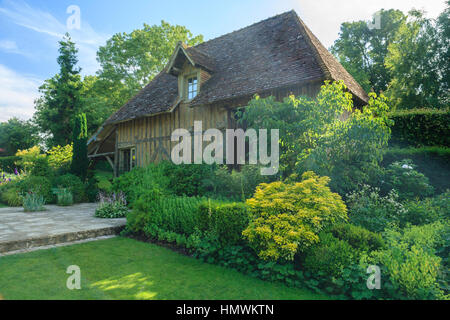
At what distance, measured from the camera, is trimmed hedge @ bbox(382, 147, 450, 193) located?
8.40 metres

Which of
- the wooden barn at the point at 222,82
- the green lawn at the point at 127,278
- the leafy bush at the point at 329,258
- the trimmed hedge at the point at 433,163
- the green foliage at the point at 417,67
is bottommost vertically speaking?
the green lawn at the point at 127,278

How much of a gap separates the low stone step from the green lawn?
19.9 inches

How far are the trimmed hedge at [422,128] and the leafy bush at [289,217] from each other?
924 cm

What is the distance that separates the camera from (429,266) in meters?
3.40

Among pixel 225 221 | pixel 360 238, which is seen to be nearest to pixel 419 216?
pixel 360 238

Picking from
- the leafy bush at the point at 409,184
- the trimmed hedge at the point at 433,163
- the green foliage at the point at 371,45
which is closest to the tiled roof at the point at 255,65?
the trimmed hedge at the point at 433,163

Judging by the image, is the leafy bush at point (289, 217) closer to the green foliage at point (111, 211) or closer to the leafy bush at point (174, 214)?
the leafy bush at point (174, 214)

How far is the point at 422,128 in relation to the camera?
11.4 m

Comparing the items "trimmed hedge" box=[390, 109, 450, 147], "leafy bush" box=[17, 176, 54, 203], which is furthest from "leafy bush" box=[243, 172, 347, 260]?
"leafy bush" box=[17, 176, 54, 203]

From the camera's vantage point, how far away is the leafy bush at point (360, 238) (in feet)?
13.5

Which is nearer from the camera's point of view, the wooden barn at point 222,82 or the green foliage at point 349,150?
the green foliage at point 349,150

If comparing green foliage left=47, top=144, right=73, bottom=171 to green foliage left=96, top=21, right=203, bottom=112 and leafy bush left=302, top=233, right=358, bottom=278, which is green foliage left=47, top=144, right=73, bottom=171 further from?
leafy bush left=302, top=233, right=358, bottom=278

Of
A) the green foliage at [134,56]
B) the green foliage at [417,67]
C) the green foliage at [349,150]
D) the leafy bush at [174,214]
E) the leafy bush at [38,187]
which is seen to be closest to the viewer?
the leafy bush at [174,214]

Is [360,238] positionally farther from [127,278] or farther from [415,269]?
[127,278]
